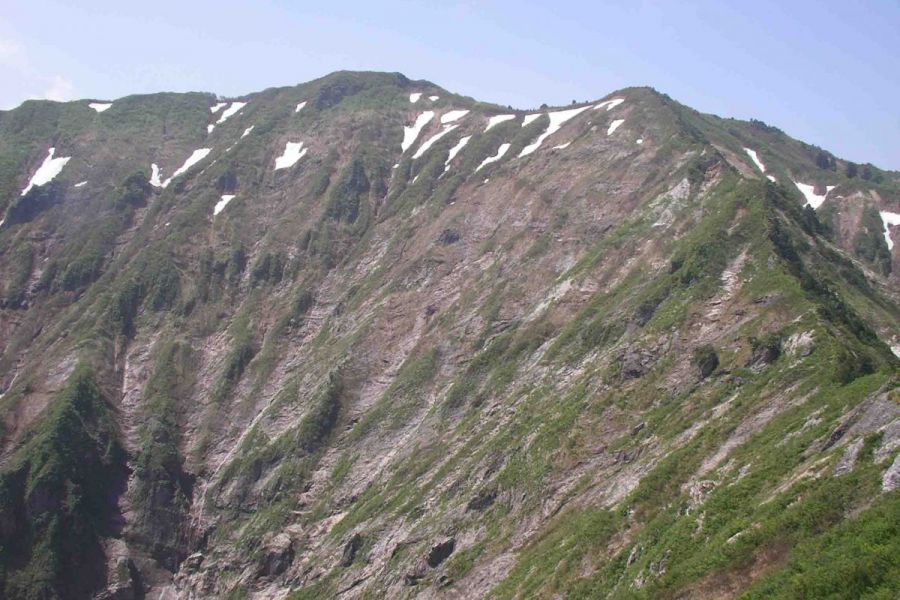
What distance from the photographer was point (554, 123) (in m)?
136

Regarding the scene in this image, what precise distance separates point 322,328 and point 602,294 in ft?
135

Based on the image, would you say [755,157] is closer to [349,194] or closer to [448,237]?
[448,237]

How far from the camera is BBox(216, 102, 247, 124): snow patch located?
179500 millimetres

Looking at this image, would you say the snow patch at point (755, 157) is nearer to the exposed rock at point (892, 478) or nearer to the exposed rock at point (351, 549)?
the exposed rock at point (351, 549)

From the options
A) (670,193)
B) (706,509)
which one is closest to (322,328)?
(670,193)

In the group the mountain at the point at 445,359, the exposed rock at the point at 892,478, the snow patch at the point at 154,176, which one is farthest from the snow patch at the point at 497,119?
the exposed rock at the point at 892,478

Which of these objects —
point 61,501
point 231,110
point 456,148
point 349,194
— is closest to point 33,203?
point 349,194

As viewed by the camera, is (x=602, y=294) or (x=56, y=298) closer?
(x=602, y=294)

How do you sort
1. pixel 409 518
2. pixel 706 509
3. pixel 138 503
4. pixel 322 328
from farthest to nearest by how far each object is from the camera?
1. pixel 322 328
2. pixel 138 503
3. pixel 409 518
4. pixel 706 509

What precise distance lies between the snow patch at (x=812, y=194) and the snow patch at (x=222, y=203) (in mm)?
94142

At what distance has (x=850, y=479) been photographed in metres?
30.1

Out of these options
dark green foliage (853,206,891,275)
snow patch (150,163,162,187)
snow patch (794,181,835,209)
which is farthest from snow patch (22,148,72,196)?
dark green foliage (853,206,891,275)

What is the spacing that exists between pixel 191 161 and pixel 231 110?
30.8 meters

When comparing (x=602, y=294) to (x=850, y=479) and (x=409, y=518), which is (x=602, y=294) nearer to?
(x=409, y=518)
